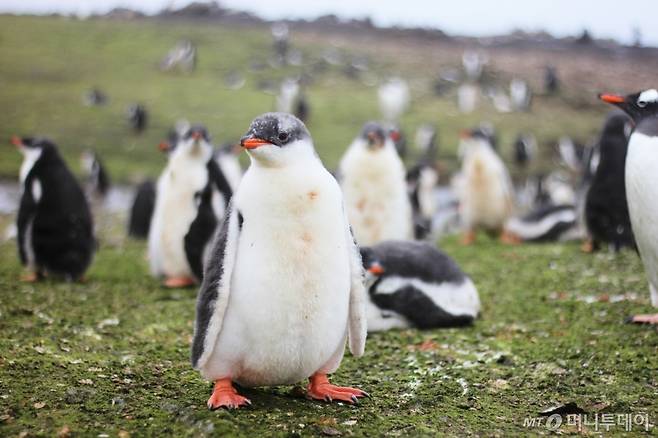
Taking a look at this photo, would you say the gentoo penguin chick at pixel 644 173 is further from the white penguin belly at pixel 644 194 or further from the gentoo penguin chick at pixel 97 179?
the gentoo penguin chick at pixel 97 179

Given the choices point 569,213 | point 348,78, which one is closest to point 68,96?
point 348,78

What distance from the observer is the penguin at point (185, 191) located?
7.39 m

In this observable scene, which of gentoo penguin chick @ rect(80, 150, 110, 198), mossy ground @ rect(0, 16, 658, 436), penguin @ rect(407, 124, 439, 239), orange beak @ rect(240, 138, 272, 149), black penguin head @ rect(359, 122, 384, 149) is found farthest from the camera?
gentoo penguin chick @ rect(80, 150, 110, 198)

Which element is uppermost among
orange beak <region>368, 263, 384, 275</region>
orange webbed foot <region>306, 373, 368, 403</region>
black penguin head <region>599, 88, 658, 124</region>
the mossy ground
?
black penguin head <region>599, 88, 658, 124</region>

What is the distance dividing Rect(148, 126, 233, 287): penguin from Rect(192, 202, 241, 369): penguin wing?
3.85 meters

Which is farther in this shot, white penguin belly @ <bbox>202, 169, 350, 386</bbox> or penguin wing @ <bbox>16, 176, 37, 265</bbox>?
penguin wing @ <bbox>16, 176, 37, 265</bbox>

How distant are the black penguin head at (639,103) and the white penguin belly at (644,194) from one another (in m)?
0.19

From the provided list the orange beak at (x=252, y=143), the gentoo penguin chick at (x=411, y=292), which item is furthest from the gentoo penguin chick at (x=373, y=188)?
the orange beak at (x=252, y=143)

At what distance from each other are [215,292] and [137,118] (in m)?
23.1

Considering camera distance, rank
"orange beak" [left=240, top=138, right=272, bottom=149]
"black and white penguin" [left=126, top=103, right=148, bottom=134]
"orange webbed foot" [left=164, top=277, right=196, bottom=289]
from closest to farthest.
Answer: "orange beak" [left=240, top=138, right=272, bottom=149]
"orange webbed foot" [left=164, top=277, right=196, bottom=289]
"black and white penguin" [left=126, top=103, right=148, bottom=134]

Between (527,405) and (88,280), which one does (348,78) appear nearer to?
(88,280)

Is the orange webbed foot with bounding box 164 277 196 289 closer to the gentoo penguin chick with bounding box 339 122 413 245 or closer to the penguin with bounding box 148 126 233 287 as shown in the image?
the penguin with bounding box 148 126 233 287

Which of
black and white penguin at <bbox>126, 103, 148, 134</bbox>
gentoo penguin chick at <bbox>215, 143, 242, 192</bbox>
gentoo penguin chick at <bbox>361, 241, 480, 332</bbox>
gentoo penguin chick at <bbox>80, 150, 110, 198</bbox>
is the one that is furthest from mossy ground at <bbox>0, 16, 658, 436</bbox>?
black and white penguin at <bbox>126, 103, 148, 134</bbox>

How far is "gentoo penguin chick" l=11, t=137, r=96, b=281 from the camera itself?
744 centimetres
